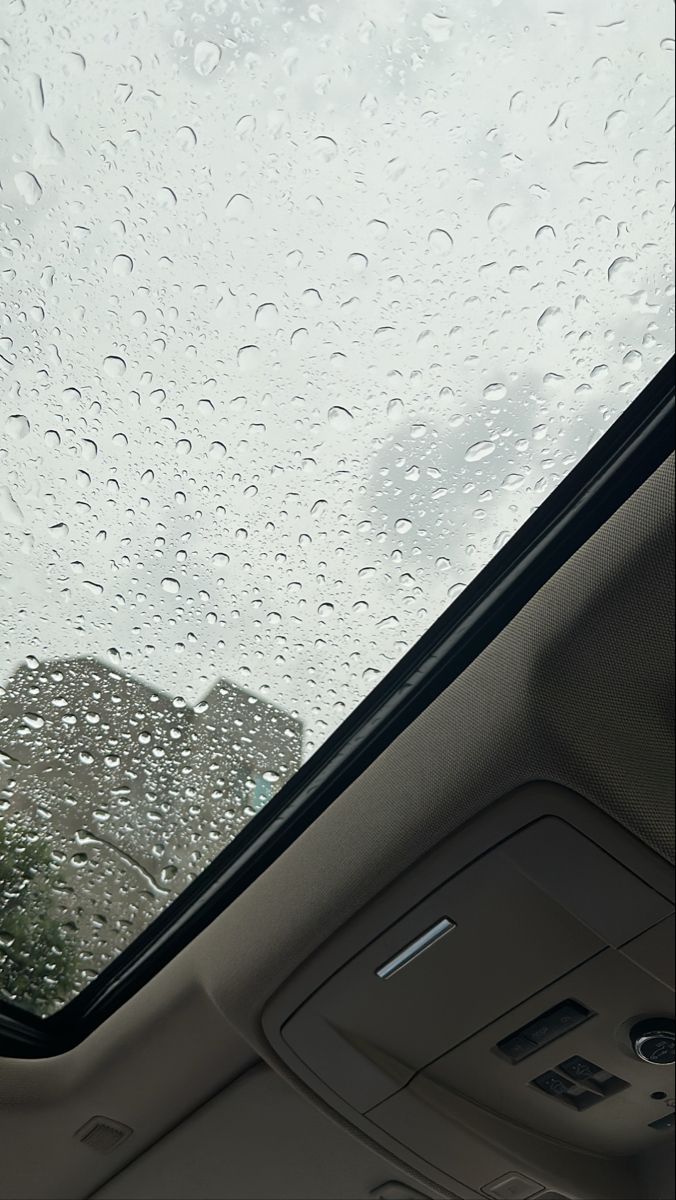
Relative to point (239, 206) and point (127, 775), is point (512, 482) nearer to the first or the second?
point (239, 206)

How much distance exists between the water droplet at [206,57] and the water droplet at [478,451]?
0.83 metres

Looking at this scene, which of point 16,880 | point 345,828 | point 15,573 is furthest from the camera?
point 16,880

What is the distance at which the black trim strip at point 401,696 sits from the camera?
5.72ft

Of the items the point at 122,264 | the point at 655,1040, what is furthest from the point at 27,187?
the point at 655,1040

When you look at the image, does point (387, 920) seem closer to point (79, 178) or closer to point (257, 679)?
point (257, 679)

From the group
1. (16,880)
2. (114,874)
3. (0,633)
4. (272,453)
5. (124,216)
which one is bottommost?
(16,880)

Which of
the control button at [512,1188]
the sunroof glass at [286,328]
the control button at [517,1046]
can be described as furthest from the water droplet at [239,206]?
the control button at [512,1188]

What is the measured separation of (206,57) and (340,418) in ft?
2.21

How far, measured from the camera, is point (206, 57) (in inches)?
54.9

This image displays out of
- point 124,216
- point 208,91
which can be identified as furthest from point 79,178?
point 208,91

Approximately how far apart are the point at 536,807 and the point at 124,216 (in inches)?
57.4

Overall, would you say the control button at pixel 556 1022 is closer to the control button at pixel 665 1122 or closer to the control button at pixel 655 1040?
the control button at pixel 655 1040

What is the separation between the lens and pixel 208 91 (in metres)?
1.42

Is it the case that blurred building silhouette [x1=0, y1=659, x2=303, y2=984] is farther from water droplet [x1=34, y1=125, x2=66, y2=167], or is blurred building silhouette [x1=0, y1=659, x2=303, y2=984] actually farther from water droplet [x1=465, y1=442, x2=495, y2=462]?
water droplet [x1=34, y1=125, x2=66, y2=167]
